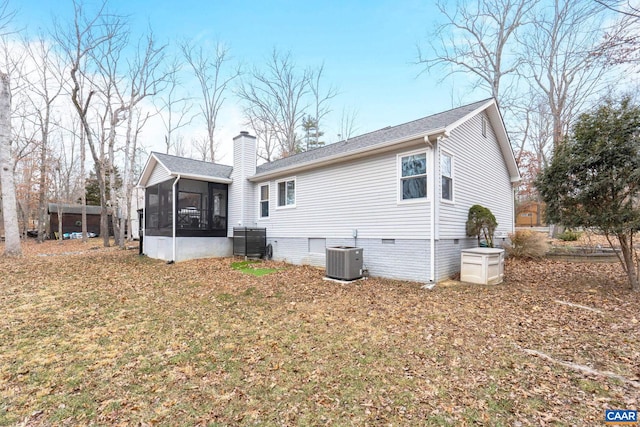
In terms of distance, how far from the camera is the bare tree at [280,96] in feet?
74.6

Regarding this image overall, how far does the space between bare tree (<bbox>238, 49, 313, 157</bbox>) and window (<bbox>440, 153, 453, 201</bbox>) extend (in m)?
16.4

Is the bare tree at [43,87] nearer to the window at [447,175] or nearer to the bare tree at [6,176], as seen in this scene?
the bare tree at [6,176]

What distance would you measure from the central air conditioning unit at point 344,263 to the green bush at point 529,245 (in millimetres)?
5835

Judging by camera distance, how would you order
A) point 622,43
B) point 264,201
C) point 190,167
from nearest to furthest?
point 622,43 < point 264,201 < point 190,167

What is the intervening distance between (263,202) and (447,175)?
7169 millimetres

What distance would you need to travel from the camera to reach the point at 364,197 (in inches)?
331

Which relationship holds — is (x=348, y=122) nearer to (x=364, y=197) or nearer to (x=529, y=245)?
(x=364, y=197)

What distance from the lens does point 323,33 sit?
15.3 m

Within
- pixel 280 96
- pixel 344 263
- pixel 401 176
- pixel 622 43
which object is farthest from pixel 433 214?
pixel 280 96

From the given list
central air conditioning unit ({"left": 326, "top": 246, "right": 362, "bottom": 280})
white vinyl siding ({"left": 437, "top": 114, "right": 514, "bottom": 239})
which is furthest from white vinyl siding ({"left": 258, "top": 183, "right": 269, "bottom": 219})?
white vinyl siding ({"left": 437, "top": 114, "right": 514, "bottom": 239})

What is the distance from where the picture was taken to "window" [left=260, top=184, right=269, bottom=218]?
11914mm

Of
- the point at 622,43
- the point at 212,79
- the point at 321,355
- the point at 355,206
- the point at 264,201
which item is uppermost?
the point at 212,79

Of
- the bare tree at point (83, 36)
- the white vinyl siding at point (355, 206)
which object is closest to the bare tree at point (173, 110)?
the bare tree at point (83, 36)

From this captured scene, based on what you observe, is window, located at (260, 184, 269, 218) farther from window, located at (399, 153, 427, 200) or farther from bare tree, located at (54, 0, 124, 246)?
bare tree, located at (54, 0, 124, 246)
